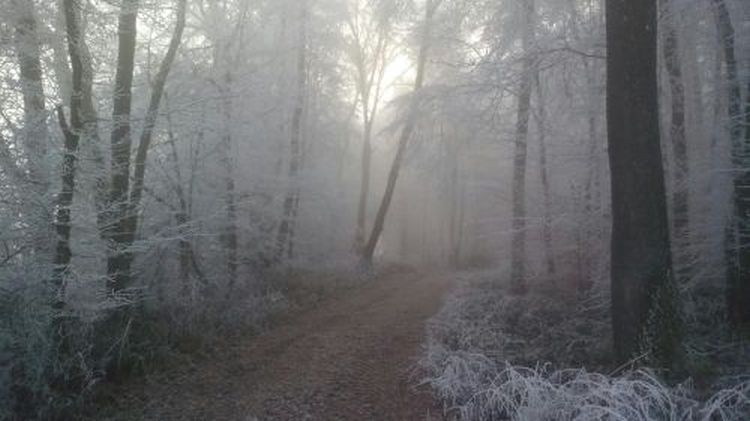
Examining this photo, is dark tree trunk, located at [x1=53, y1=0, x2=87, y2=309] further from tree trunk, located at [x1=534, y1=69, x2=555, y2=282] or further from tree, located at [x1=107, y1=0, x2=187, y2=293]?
tree trunk, located at [x1=534, y1=69, x2=555, y2=282]

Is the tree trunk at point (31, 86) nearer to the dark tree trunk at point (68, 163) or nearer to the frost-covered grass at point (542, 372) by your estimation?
the dark tree trunk at point (68, 163)

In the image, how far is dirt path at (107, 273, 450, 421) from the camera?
6.91 metres

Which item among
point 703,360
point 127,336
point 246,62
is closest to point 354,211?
point 246,62

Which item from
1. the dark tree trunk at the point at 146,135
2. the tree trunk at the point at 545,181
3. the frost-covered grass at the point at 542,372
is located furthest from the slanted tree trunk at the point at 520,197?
the dark tree trunk at the point at 146,135

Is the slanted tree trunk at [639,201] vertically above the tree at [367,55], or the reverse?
the tree at [367,55]

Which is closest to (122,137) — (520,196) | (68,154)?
(68,154)

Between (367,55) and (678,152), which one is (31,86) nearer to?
(678,152)

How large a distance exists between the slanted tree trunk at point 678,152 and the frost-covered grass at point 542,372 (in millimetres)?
1679

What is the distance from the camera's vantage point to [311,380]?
25.6 ft

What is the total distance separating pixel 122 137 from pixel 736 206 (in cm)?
921

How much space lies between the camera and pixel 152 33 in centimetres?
1057

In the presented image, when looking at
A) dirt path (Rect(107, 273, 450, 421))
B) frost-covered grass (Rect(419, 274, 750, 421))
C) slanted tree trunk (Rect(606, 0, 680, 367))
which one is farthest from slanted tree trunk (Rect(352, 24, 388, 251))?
slanted tree trunk (Rect(606, 0, 680, 367))

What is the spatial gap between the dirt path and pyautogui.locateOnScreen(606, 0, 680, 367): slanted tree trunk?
2.47 meters

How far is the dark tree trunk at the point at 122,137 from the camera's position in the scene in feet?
27.6
